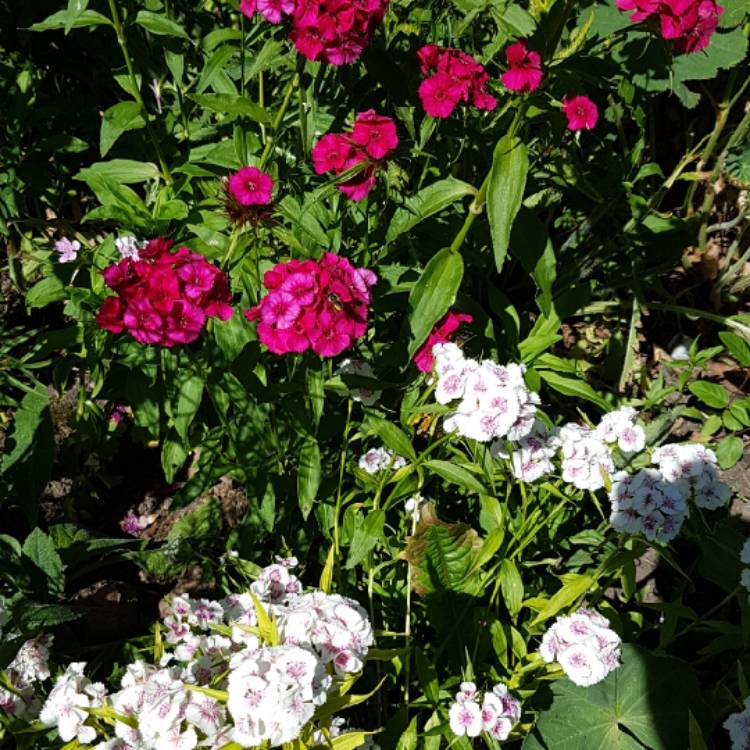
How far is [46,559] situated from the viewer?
2064mm

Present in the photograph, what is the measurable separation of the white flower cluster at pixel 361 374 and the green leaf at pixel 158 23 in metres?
0.99

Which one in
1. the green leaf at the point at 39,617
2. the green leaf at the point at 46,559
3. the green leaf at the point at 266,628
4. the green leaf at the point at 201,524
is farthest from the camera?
the green leaf at the point at 201,524

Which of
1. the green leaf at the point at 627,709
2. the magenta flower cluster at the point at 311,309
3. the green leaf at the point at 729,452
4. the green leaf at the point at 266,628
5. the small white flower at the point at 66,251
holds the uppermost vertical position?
the magenta flower cluster at the point at 311,309

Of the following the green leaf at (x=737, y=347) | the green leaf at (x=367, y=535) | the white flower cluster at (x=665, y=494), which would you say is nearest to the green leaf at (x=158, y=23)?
the green leaf at (x=367, y=535)

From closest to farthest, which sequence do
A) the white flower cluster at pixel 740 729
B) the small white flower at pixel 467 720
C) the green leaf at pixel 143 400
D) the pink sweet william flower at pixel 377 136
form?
the white flower cluster at pixel 740 729 < the small white flower at pixel 467 720 < the pink sweet william flower at pixel 377 136 < the green leaf at pixel 143 400

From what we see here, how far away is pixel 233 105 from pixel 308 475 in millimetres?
991

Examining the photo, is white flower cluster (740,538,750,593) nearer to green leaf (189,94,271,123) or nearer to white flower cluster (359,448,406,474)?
white flower cluster (359,448,406,474)

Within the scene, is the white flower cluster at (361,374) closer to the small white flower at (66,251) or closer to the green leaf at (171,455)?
the green leaf at (171,455)

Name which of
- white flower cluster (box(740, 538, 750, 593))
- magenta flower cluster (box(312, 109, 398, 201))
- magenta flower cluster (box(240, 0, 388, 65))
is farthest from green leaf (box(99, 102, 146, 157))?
white flower cluster (box(740, 538, 750, 593))

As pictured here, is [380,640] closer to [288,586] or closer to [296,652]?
[288,586]

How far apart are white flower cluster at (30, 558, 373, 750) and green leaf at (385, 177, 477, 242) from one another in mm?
957

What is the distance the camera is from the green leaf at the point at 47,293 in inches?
95.6

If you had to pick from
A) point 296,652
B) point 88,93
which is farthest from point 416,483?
point 88,93

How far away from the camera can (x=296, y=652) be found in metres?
1.39
